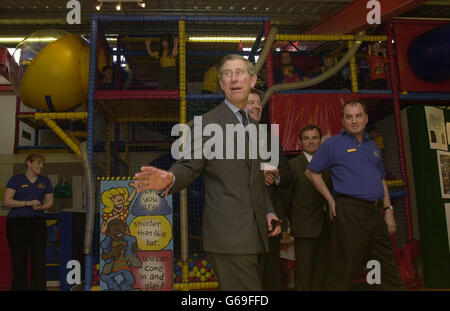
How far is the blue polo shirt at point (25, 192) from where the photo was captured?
206 inches

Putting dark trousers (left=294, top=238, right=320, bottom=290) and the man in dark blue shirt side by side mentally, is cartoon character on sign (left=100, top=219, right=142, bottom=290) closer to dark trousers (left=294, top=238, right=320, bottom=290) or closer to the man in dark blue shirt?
dark trousers (left=294, top=238, right=320, bottom=290)

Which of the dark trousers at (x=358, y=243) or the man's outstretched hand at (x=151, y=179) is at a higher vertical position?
the man's outstretched hand at (x=151, y=179)

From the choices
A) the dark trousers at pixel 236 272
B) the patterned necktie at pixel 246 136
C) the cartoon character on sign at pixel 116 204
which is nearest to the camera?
the dark trousers at pixel 236 272

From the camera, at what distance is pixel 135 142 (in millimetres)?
8562

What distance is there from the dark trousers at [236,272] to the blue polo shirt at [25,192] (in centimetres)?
413

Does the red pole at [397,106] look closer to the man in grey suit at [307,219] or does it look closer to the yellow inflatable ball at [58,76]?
the man in grey suit at [307,219]

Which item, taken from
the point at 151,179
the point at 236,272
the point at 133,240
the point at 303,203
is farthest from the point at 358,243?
the point at 133,240

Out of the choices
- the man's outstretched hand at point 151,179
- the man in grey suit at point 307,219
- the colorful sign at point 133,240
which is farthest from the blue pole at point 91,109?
the man's outstretched hand at point 151,179

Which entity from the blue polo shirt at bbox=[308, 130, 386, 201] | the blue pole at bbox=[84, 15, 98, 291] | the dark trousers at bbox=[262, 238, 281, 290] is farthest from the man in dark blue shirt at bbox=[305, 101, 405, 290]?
the blue pole at bbox=[84, 15, 98, 291]

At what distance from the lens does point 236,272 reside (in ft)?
6.90

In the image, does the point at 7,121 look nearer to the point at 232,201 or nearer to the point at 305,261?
the point at 305,261

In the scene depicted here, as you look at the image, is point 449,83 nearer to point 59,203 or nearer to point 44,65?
point 44,65

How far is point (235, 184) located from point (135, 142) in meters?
6.73

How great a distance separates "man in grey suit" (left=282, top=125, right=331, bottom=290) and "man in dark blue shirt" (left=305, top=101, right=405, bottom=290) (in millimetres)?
373
